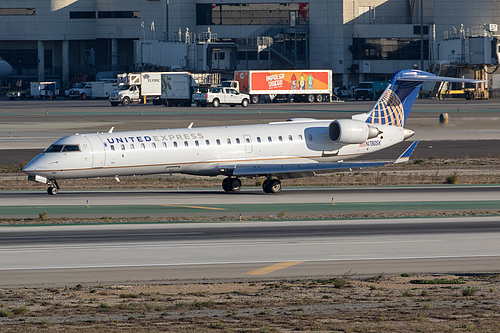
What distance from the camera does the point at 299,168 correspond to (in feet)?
132

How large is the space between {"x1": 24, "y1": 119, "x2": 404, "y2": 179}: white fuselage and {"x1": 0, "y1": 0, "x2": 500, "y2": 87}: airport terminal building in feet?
275

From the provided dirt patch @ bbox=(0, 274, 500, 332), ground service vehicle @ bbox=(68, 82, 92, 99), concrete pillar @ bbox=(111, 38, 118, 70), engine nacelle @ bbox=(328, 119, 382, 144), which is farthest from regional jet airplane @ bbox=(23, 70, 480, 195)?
concrete pillar @ bbox=(111, 38, 118, 70)

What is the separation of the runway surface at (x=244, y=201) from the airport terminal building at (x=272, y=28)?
3330 inches

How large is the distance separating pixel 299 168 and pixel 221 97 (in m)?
64.0

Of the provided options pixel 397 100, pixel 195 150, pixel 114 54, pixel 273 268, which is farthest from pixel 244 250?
pixel 114 54

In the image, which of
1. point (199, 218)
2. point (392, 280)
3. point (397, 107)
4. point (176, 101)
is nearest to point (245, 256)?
point (392, 280)

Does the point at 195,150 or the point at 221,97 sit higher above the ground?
the point at 221,97

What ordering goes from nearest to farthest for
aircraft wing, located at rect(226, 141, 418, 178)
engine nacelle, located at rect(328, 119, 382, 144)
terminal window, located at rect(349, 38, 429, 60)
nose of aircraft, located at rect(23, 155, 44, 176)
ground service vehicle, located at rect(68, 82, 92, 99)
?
nose of aircraft, located at rect(23, 155, 44, 176) < aircraft wing, located at rect(226, 141, 418, 178) < engine nacelle, located at rect(328, 119, 382, 144) < ground service vehicle, located at rect(68, 82, 92, 99) < terminal window, located at rect(349, 38, 429, 60)

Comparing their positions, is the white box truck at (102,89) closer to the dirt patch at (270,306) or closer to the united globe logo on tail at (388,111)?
the united globe logo on tail at (388,111)

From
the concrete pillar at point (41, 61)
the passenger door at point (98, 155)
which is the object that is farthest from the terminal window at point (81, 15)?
the passenger door at point (98, 155)

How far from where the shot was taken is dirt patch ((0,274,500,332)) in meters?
17.0

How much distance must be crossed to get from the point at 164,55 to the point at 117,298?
4375 inches

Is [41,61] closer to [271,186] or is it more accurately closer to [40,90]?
[40,90]

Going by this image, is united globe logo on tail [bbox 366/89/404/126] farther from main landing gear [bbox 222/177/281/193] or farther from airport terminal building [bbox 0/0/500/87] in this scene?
airport terminal building [bbox 0/0/500/87]
